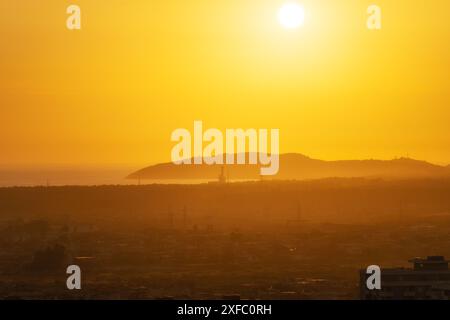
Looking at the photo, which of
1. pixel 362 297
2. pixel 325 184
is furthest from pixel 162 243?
pixel 325 184

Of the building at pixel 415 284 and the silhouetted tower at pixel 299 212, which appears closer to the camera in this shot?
the building at pixel 415 284

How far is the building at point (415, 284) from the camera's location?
161 ft

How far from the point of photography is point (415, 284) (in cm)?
4991

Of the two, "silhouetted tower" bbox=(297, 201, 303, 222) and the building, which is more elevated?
"silhouetted tower" bbox=(297, 201, 303, 222)

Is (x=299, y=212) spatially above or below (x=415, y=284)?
above

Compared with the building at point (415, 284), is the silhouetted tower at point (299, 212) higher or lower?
higher

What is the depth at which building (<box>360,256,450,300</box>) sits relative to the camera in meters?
49.0

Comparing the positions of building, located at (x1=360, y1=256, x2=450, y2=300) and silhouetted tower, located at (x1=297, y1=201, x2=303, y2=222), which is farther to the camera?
silhouetted tower, located at (x1=297, y1=201, x2=303, y2=222)

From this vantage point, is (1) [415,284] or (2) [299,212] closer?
(1) [415,284]

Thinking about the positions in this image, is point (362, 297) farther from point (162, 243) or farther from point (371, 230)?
point (371, 230)

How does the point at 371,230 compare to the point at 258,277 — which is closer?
the point at 258,277

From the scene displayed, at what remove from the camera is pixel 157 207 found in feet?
474

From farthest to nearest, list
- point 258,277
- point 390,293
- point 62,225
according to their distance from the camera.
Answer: point 62,225 → point 258,277 → point 390,293
